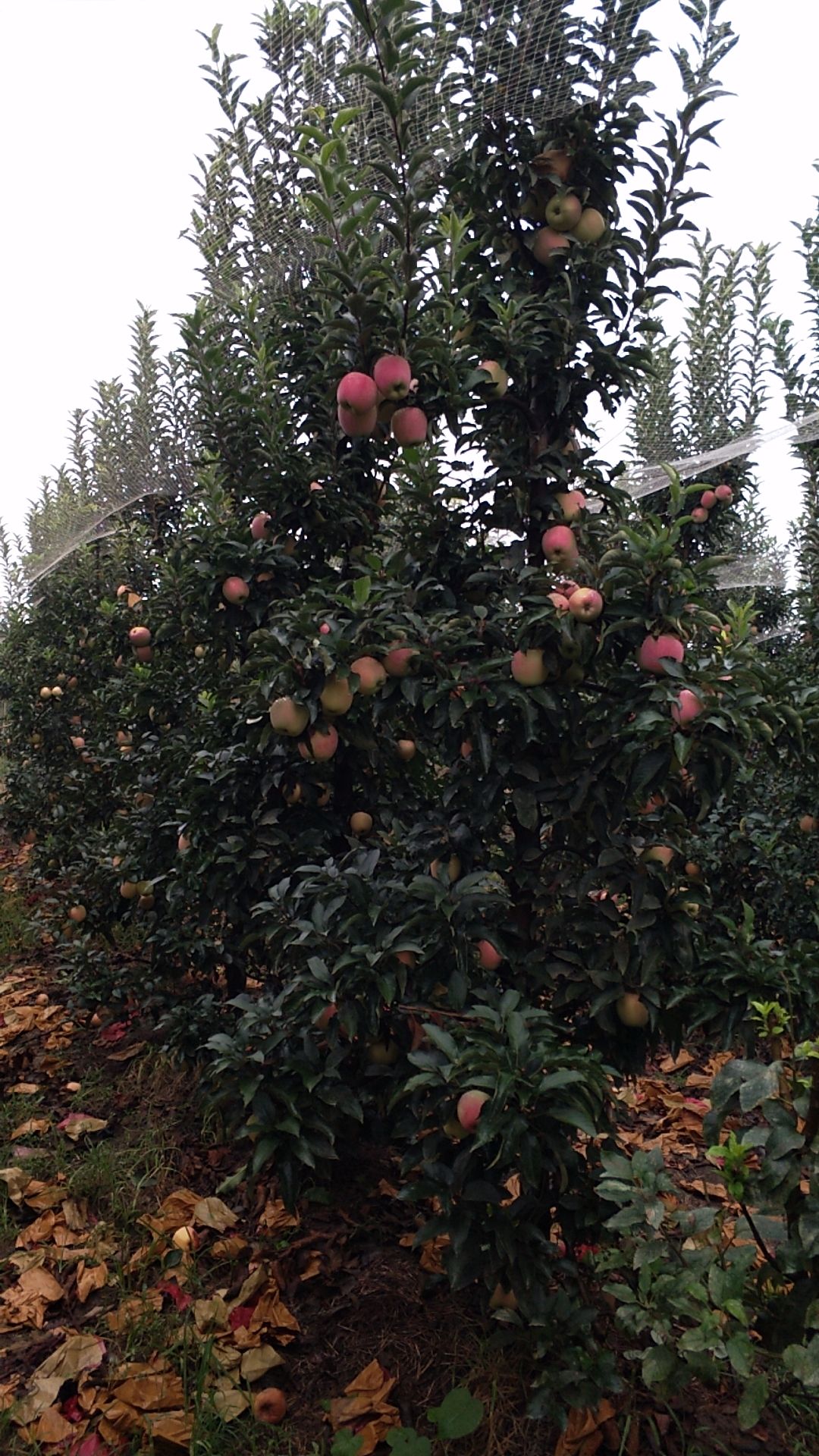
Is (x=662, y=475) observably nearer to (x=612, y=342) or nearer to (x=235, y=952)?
(x=612, y=342)

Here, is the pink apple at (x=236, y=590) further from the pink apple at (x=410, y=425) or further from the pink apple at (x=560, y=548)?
the pink apple at (x=560, y=548)

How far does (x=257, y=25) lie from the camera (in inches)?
113

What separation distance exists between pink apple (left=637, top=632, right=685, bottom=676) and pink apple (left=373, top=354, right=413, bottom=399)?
2.41 feet

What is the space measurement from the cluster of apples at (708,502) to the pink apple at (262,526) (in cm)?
344

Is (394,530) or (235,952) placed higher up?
(394,530)

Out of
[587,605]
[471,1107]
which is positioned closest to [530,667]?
[587,605]

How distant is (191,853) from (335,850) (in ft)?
1.31

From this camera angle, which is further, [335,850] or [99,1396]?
[335,850]

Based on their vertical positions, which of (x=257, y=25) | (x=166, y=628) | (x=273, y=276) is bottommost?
(x=166, y=628)

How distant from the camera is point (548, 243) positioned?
6.97 feet

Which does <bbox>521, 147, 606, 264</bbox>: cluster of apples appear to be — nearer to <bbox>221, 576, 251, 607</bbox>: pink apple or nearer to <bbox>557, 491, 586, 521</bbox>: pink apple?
<bbox>557, 491, 586, 521</bbox>: pink apple

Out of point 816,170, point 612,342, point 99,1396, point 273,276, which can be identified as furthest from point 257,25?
point 99,1396

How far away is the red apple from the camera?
200 centimetres

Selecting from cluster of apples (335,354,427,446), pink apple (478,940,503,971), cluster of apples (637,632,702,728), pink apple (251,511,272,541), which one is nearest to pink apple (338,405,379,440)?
cluster of apples (335,354,427,446)
